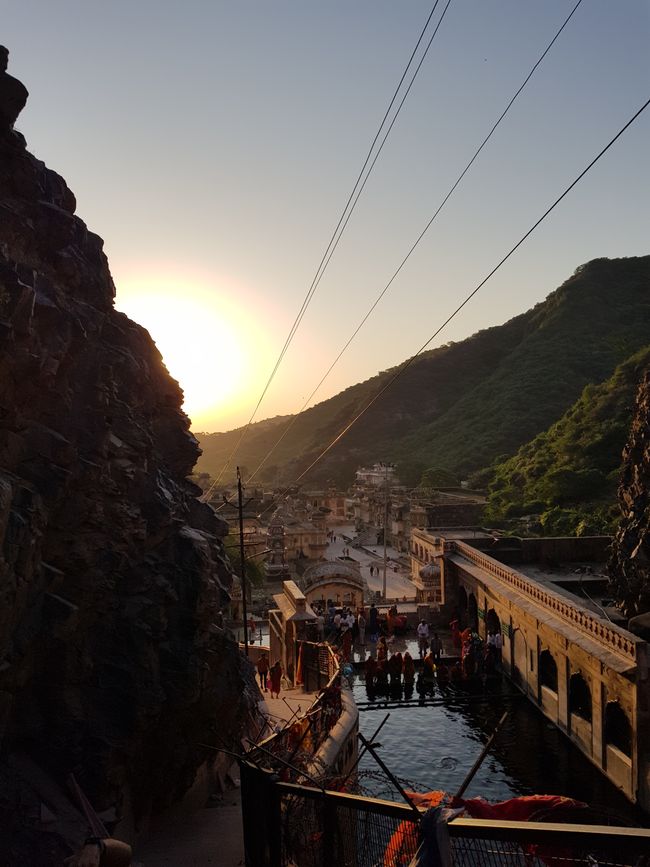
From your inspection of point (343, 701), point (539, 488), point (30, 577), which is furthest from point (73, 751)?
point (539, 488)

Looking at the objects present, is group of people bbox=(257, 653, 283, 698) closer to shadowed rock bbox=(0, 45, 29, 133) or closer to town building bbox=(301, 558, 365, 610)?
town building bbox=(301, 558, 365, 610)

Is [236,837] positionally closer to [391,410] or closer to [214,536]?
[214,536]

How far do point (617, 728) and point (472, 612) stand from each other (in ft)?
49.6

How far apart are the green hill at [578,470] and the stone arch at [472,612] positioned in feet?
46.2

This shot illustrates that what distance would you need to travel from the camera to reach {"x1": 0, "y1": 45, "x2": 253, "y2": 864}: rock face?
38.3 feet

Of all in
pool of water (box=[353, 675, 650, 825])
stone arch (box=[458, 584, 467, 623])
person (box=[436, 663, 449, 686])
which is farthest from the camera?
stone arch (box=[458, 584, 467, 623])

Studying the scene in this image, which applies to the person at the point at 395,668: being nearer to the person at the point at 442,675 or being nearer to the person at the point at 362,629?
the person at the point at 442,675

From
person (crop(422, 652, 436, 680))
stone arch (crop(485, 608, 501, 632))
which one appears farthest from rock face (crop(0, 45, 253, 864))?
stone arch (crop(485, 608, 501, 632))

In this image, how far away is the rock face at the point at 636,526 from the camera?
24344 mm

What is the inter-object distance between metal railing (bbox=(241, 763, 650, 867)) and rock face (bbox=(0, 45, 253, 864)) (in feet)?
14.0

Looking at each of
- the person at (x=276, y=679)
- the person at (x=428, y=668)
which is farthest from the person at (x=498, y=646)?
the person at (x=276, y=679)

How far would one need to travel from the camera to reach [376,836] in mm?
6895

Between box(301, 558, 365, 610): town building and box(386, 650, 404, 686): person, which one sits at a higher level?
box(301, 558, 365, 610): town building

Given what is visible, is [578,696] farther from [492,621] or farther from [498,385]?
[498,385]
